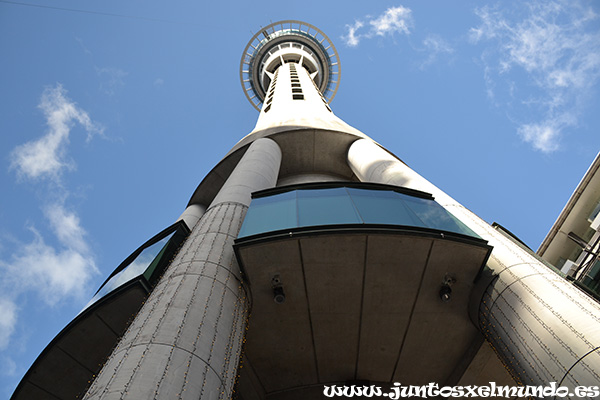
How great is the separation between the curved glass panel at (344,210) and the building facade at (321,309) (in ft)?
0.20

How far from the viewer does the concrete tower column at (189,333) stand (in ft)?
18.9

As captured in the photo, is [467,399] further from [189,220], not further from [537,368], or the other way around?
[189,220]

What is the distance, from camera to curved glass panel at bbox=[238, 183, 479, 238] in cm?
954

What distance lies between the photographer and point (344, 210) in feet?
33.4

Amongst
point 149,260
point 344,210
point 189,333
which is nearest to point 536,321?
point 344,210

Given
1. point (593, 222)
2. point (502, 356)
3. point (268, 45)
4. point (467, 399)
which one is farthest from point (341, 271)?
point (268, 45)

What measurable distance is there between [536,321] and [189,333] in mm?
6407

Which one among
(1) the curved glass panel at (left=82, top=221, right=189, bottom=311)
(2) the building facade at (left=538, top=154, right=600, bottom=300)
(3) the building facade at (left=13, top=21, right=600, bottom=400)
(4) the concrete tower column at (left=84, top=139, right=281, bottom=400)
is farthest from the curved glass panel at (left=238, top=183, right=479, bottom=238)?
(2) the building facade at (left=538, top=154, right=600, bottom=300)

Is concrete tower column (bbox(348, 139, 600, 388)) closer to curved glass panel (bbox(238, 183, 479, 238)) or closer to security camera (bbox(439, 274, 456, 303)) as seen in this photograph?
security camera (bbox(439, 274, 456, 303))

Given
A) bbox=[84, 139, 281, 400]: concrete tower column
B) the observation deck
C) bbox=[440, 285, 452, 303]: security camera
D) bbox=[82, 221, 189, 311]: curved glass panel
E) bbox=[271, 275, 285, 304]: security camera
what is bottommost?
bbox=[84, 139, 281, 400]: concrete tower column

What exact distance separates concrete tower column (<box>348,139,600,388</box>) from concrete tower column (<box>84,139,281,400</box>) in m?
5.50

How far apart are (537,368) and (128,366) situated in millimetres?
7050

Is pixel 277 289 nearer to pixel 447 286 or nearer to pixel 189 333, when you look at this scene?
pixel 189 333

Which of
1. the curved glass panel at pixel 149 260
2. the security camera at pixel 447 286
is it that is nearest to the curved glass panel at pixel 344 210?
the security camera at pixel 447 286
